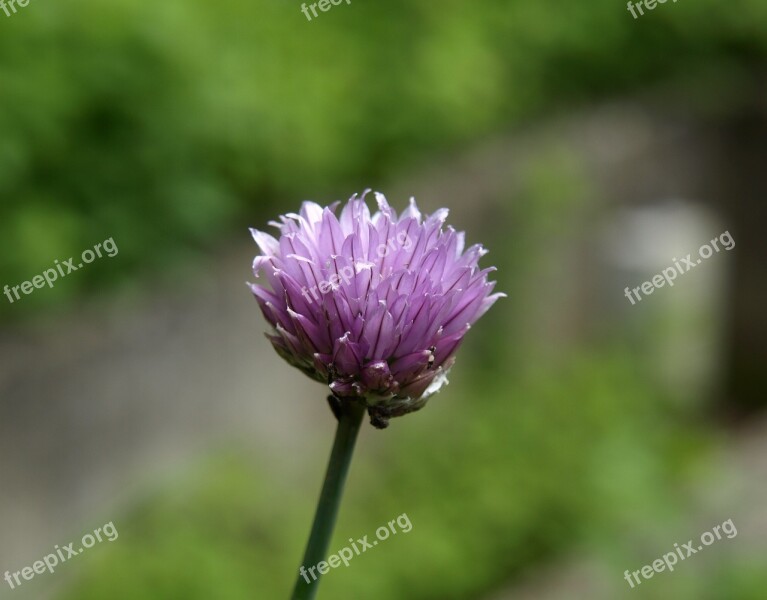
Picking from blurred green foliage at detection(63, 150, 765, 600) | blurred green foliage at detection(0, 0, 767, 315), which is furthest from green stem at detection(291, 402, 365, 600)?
blurred green foliage at detection(63, 150, 765, 600)

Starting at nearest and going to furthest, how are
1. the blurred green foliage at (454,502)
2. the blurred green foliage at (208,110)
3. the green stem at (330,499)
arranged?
the green stem at (330,499)
the blurred green foliage at (208,110)
the blurred green foliage at (454,502)

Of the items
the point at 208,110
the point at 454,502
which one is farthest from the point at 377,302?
the point at 454,502

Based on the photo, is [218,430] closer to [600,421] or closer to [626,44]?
[600,421]

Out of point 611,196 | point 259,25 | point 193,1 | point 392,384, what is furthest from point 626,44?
point 392,384

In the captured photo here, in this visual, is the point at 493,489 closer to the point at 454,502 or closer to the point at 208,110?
the point at 454,502

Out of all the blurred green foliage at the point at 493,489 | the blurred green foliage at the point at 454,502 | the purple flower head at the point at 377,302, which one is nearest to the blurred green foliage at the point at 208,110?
the blurred green foliage at the point at 493,489

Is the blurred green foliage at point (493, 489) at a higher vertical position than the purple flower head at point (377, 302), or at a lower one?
lower

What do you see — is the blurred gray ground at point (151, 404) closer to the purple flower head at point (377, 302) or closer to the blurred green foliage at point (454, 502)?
the blurred green foliage at point (454, 502)
